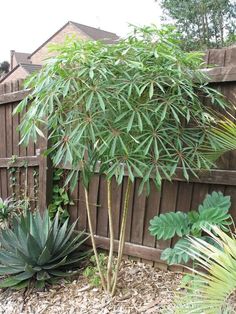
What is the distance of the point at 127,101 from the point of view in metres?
1.94

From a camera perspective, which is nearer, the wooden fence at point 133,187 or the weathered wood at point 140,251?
the wooden fence at point 133,187

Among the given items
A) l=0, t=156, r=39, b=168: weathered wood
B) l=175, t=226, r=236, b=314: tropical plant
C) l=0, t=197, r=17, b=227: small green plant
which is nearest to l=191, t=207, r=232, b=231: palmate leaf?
l=175, t=226, r=236, b=314: tropical plant

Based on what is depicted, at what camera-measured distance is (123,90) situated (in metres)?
1.98

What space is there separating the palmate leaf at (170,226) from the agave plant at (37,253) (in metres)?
0.90

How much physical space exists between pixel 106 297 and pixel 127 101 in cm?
148

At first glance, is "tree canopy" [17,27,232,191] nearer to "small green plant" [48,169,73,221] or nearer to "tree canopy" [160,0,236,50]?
"small green plant" [48,169,73,221]

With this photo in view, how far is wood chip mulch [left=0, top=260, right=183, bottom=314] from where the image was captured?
233 centimetres

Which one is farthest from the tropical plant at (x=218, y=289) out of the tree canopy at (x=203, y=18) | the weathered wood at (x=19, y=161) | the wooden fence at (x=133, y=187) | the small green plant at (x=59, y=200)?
the tree canopy at (x=203, y=18)

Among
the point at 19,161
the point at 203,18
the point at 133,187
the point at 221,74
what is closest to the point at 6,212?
the point at 19,161

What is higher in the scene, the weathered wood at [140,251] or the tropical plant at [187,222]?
the tropical plant at [187,222]

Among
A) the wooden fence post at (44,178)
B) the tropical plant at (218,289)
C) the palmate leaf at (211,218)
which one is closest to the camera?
the tropical plant at (218,289)

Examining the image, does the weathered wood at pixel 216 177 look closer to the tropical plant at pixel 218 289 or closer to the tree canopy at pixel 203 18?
the tropical plant at pixel 218 289

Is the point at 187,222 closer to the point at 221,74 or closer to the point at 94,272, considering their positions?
the point at 94,272

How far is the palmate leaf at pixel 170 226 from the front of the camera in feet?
7.36
